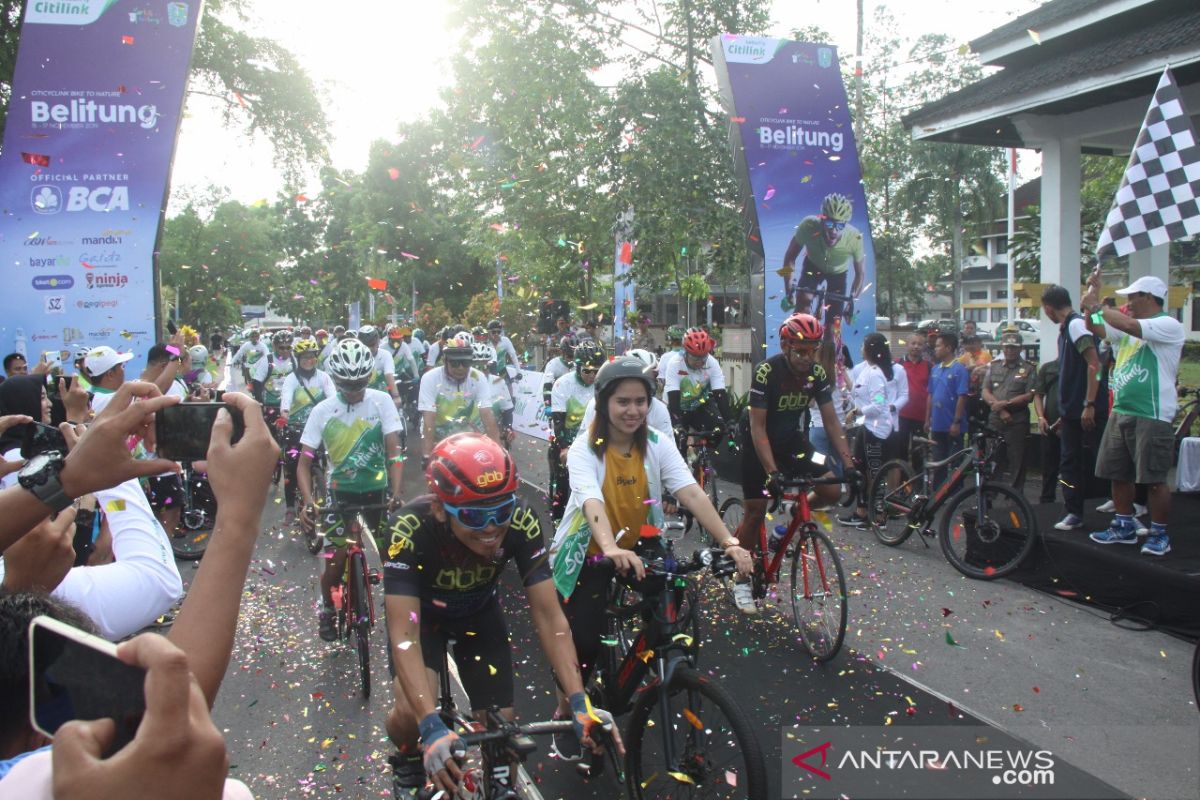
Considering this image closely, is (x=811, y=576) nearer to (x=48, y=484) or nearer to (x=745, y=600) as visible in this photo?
(x=745, y=600)

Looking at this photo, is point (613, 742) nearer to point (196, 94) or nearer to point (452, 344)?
point (452, 344)

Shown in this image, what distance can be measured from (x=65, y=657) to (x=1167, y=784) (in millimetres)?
4828

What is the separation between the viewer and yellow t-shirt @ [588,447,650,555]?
484 cm

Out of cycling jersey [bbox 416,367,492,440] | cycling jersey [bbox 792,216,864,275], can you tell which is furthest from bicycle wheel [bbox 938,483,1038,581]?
cycling jersey [bbox 792,216,864,275]

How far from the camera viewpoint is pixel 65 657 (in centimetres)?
122

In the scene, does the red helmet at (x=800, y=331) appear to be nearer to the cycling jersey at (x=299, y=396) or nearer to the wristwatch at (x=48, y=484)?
the wristwatch at (x=48, y=484)

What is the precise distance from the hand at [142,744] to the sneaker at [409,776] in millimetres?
2537

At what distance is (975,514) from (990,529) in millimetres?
189

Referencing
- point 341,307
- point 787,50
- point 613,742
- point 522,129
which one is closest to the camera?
point 613,742

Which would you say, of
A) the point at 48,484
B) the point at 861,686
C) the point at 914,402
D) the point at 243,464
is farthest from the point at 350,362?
the point at 914,402

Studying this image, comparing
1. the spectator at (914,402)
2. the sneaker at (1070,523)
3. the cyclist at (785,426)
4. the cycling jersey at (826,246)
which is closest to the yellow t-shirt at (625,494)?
the cyclist at (785,426)

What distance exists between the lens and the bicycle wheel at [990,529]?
7969 millimetres

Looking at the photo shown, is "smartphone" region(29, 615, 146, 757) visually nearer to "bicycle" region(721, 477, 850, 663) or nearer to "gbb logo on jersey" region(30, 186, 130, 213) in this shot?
"bicycle" region(721, 477, 850, 663)

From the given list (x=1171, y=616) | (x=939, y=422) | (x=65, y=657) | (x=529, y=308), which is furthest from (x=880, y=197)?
(x=65, y=657)
